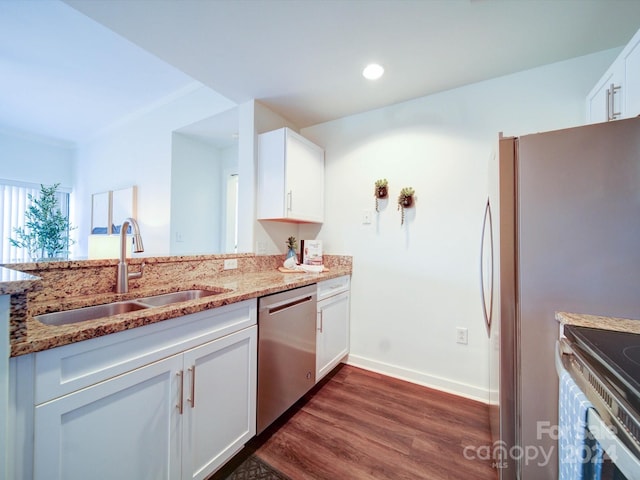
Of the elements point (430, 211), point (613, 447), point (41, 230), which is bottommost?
point (613, 447)

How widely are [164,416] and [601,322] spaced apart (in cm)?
163

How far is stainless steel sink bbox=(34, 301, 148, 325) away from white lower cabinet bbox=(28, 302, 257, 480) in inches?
19.0

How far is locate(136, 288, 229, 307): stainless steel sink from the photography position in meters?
1.37

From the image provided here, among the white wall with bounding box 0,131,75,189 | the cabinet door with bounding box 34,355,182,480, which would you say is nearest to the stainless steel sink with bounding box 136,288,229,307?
the cabinet door with bounding box 34,355,182,480

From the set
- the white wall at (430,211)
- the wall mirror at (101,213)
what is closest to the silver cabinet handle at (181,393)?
the white wall at (430,211)

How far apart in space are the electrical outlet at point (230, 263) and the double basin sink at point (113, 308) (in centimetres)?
39

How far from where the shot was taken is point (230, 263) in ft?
6.45

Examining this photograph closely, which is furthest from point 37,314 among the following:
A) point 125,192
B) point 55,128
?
point 55,128

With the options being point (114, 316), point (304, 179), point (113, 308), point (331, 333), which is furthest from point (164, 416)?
point (304, 179)

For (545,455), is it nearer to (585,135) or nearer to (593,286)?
(593,286)

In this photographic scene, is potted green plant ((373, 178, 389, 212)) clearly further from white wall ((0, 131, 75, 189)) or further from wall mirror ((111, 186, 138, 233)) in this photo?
white wall ((0, 131, 75, 189))

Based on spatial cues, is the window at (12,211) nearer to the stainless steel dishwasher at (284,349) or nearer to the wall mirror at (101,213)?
the wall mirror at (101,213)

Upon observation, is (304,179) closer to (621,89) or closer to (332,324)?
(332,324)

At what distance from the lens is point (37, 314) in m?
1.01
